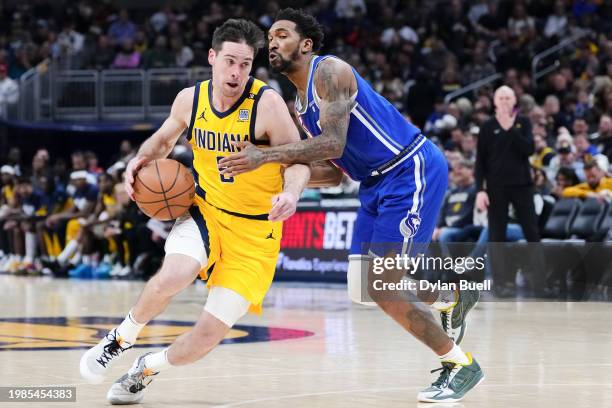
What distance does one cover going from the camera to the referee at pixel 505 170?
12.2 meters

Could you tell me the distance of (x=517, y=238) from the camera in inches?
516

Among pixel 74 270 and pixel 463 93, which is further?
pixel 463 93

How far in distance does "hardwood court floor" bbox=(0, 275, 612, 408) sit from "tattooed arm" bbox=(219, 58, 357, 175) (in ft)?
3.90

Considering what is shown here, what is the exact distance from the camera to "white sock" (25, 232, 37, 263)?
18527mm

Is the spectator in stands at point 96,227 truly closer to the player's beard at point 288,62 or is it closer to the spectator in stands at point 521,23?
the spectator in stands at point 521,23

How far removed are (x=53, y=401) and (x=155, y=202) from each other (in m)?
1.11

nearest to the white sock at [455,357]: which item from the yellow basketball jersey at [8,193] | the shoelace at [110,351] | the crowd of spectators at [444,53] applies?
the shoelace at [110,351]

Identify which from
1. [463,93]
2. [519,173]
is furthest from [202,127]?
[463,93]

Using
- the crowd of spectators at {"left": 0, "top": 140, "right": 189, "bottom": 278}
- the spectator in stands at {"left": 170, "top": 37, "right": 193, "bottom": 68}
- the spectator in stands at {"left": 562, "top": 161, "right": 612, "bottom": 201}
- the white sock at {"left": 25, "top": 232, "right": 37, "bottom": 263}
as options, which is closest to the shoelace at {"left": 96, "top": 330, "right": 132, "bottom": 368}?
the spectator in stands at {"left": 562, "top": 161, "right": 612, "bottom": 201}

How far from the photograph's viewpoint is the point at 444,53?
20.0m

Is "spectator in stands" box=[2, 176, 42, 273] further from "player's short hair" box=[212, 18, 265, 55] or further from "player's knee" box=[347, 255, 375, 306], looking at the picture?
"player's short hair" box=[212, 18, 265, 55]

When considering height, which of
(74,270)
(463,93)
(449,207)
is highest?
(463,93)

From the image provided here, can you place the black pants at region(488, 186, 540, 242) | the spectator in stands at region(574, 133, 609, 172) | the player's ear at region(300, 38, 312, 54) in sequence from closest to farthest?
the player's ear at region(300, 38, 312, 54), the black pants at region(488, 186, 540, 242), the spectator in stands at region(574, 133, 609, 172)

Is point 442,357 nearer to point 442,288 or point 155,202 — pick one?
point 442,288
